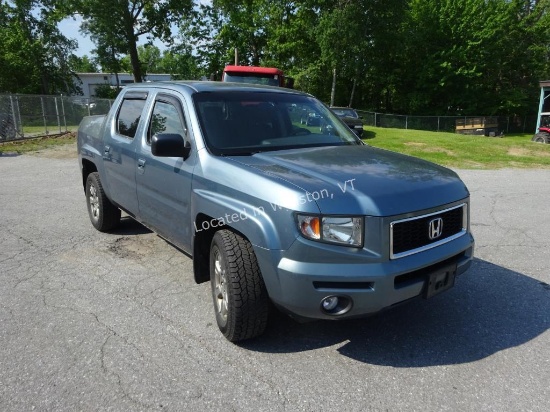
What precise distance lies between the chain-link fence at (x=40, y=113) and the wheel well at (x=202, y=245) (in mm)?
18256

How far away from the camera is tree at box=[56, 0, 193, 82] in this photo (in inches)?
1237

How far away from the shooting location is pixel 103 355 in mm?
3018

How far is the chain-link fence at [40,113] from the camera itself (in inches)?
725

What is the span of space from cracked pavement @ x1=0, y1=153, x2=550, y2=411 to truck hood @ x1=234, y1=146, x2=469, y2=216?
1.08 metres

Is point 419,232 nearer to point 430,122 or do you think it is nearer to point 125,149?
point 125,149

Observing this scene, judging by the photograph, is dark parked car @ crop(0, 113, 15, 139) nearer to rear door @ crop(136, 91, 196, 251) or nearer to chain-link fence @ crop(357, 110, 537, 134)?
rear door @ crop(136, 91, 196, 251)

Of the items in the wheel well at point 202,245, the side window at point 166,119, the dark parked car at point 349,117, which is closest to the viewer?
the wheel well at point 202,245

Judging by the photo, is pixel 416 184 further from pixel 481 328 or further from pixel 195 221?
pixel 195 221

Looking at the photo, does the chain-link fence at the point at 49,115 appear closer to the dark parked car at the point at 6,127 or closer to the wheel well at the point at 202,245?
the dark parked car at the point at 6,127

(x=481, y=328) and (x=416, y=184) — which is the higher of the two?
(x=416, y=184)

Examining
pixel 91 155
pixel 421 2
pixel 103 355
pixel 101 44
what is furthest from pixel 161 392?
pixel 421 2

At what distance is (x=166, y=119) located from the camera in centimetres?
407

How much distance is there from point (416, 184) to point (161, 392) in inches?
83.7

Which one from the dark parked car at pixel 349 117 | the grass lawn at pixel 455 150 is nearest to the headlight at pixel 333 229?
the grass lawn at pixel 455 150
